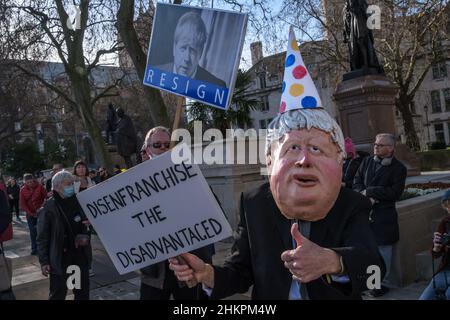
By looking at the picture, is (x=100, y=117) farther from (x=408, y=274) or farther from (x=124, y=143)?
(x=408, y=274)

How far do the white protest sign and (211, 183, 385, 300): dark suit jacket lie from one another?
145 mm

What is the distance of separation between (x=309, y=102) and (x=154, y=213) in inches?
37.2

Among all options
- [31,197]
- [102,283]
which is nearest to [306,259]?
[102,283]

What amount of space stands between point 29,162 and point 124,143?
29.2 m

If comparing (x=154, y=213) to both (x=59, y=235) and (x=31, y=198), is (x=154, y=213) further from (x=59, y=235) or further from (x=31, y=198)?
(x=31, y=198)

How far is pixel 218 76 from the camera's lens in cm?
296

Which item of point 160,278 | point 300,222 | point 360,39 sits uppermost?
point 360,39

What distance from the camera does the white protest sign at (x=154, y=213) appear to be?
215cm

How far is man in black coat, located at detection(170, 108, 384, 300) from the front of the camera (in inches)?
68.7

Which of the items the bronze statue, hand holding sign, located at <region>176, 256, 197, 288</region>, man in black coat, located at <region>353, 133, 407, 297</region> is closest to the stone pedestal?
the bronze statue

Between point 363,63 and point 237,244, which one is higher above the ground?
point 363,63

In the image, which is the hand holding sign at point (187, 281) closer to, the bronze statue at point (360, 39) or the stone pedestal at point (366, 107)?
the stone pedestal at point (366, 107)

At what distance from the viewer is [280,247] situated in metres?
1.99

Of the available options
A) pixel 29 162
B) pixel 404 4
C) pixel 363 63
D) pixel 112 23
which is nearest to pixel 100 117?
pixel 29 162
